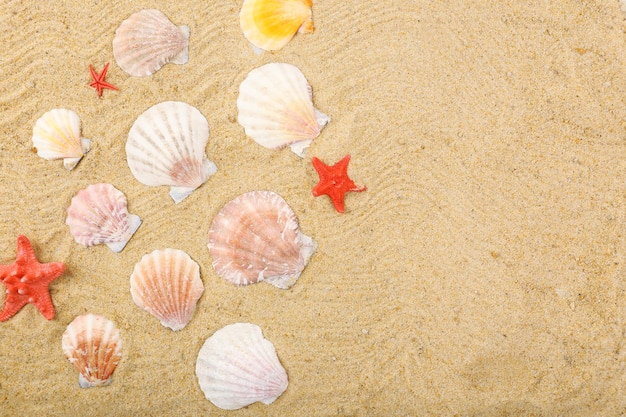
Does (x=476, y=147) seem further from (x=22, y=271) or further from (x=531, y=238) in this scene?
(x=22, y=271)

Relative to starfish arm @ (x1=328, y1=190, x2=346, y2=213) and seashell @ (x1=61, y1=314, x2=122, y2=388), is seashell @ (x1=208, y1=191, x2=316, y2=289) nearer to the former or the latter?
starfish arm @ (x1=328, y1=190, x2=346, y2=213)

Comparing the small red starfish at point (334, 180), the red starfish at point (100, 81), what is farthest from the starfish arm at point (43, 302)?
the small red starfish at point (334, 180)

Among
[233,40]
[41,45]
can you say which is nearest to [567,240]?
[233,40]

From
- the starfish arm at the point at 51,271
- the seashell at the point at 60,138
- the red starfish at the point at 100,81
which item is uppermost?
the red starfish at the point at 100,81

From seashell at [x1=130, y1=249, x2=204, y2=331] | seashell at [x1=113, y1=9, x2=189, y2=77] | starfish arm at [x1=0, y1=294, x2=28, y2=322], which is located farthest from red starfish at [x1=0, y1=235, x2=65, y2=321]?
seashell at [x1=113, y1=9, x2=189, y2=77]

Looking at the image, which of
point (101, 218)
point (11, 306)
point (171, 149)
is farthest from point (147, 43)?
point (11, 306)

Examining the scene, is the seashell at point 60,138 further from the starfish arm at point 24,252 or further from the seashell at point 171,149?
the starfish arm at point 24,252
